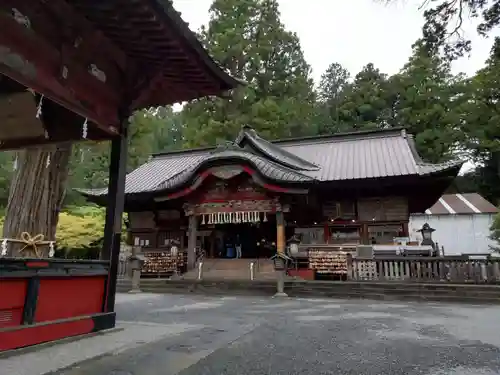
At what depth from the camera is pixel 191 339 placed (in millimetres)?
4887

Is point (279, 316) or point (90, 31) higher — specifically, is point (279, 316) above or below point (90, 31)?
below

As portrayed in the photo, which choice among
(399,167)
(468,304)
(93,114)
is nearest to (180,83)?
(93,114)

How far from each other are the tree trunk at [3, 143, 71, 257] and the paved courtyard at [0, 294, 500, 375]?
1607 millimetres

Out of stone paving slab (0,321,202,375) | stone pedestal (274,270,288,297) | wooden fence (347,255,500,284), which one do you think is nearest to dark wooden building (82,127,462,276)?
stone pedestal (274,270,288,297)

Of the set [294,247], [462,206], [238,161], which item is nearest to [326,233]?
[294,247]

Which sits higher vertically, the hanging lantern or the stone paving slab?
the hanging lantern

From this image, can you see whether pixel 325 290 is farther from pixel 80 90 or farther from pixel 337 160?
pixel 80 90

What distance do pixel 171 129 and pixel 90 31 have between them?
4677 cm

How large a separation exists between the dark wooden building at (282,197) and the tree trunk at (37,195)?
9254 mm

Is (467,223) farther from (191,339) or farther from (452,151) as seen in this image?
A: (191,339)

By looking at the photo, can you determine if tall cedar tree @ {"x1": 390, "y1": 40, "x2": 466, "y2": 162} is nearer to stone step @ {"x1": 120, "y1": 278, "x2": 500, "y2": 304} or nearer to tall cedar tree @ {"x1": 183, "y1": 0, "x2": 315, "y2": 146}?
tall cedar tree @ {"x1": 183, "y1": 0, "x2": 315, "y2": 146}

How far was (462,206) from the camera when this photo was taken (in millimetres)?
27516

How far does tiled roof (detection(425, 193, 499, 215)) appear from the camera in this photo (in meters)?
26.5

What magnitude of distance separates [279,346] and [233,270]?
10.5 m
